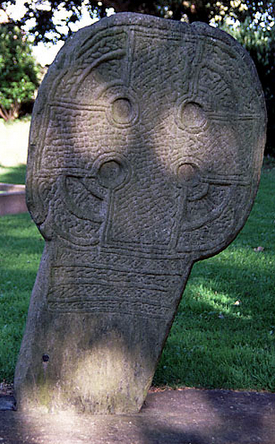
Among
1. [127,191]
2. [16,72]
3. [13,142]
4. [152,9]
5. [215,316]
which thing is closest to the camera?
[127,191]

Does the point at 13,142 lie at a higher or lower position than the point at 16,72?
lower

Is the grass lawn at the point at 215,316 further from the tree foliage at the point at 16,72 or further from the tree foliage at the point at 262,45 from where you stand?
the tree foliage at the point at 16,72

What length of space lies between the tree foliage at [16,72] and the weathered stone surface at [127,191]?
15157mm

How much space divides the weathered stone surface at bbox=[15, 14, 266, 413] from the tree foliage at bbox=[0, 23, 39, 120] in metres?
15.2

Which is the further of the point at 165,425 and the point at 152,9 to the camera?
the point at 152,9

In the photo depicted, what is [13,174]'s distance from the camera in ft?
41.4

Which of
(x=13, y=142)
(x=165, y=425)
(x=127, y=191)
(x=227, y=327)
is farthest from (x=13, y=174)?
(x=165, y=425)

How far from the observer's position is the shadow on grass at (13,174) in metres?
11.8

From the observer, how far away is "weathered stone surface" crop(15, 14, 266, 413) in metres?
2.60

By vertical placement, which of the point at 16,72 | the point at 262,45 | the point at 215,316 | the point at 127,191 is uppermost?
the point at 262,45

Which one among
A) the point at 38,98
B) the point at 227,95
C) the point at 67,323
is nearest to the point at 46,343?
the point at 67,323

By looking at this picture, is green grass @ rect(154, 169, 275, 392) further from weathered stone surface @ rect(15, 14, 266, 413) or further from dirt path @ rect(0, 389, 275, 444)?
weathered stone surface @ rect(15, 14, 266, 413)

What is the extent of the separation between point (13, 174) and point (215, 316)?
916 centimetres

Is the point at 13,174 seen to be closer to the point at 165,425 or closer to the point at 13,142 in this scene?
the point at 13,142
